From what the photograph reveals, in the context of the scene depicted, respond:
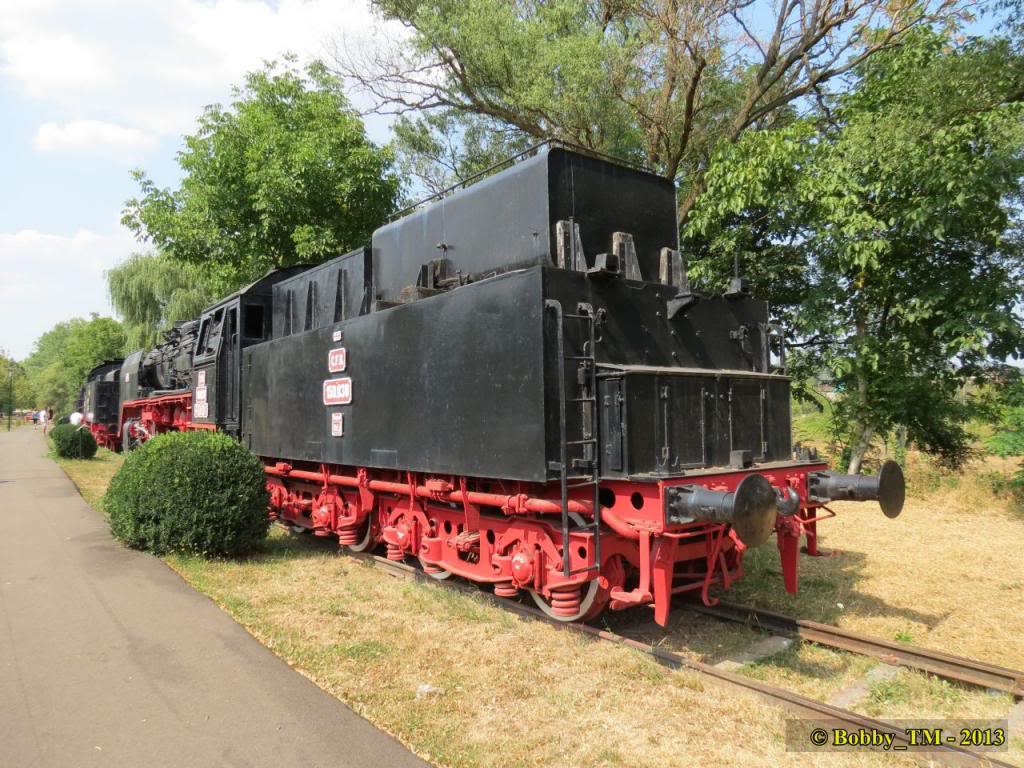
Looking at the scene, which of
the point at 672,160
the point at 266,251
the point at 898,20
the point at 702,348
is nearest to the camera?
→ the point at 702,348

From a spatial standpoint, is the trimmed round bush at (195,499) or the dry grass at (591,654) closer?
the dry grass at (591,654)

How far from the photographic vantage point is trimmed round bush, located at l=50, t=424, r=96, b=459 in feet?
67.4

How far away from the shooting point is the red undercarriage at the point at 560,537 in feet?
14.6

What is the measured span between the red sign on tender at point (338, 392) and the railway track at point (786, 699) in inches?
85.2

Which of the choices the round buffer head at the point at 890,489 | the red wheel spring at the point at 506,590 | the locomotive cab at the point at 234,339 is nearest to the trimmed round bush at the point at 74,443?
the locomotive cab at the point at 234,339

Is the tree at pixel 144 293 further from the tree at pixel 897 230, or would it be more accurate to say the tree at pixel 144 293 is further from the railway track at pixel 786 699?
the railway track at pixel 786 699

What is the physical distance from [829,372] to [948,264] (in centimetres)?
245

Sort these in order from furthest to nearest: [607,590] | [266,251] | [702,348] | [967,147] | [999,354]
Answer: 1. [266,251]
2. [999,354]
3. [967,147]
4. [702,348]
5. [607,590]

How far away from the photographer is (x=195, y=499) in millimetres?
7285

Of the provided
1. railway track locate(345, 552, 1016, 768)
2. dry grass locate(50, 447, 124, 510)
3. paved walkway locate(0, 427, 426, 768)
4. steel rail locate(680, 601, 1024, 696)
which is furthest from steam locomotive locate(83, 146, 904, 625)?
dry grass locate(50, 447, 124, 510)

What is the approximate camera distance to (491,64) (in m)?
14.5

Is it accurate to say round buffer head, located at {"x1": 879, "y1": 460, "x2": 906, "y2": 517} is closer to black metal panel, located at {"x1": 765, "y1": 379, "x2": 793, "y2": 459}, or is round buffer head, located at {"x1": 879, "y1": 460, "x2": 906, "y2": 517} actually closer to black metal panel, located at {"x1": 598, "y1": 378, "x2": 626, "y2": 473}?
black metal panel, located at {"x1": 765, "y1": 379, "x2": 793, "y2": 459}

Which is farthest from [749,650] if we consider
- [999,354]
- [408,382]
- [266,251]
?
[266,251]

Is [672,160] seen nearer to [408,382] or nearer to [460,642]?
[408,382]
